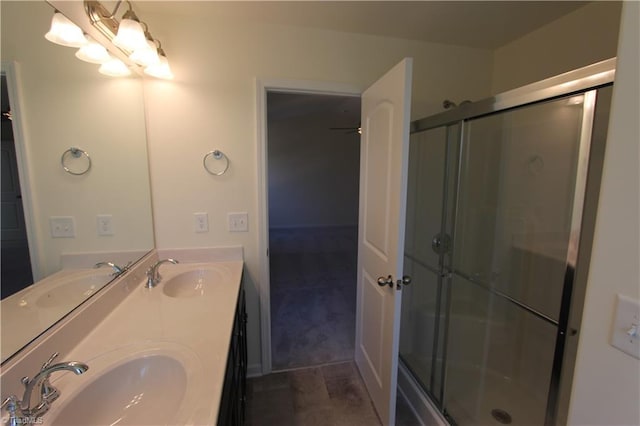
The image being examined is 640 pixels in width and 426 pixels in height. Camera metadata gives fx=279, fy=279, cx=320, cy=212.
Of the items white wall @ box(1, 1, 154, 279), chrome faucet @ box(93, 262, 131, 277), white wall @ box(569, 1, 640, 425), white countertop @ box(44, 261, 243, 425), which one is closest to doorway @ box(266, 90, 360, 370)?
white wall @ box(1, 1, 154, 279)

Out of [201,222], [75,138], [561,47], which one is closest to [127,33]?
[75,138]

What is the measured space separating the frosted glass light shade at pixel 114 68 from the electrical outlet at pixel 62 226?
2.53 feet

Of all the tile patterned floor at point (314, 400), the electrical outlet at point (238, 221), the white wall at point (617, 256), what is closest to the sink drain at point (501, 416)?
the tile patterned floor at point (314, 400)

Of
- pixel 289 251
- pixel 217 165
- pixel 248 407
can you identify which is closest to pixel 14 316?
pixel 217 165

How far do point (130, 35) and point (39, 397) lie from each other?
1.45 metres

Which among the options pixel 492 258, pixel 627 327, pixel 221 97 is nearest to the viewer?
pixel 627 327

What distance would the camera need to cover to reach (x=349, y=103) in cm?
455

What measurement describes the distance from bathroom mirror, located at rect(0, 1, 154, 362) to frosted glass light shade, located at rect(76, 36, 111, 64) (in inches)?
1.3

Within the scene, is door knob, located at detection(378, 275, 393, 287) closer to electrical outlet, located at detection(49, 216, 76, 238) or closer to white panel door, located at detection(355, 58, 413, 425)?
white panel door, located at detection(355, 58, 413, 425)

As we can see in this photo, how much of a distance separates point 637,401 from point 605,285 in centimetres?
23

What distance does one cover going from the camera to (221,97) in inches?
69.1

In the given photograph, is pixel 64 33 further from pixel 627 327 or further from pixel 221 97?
pixel 627 327

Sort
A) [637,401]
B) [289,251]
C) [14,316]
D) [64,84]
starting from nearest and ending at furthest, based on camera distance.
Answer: [637,401] → [14,316] → [64,84] → [289,251]

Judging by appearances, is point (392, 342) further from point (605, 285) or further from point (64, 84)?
point (64, 84)
